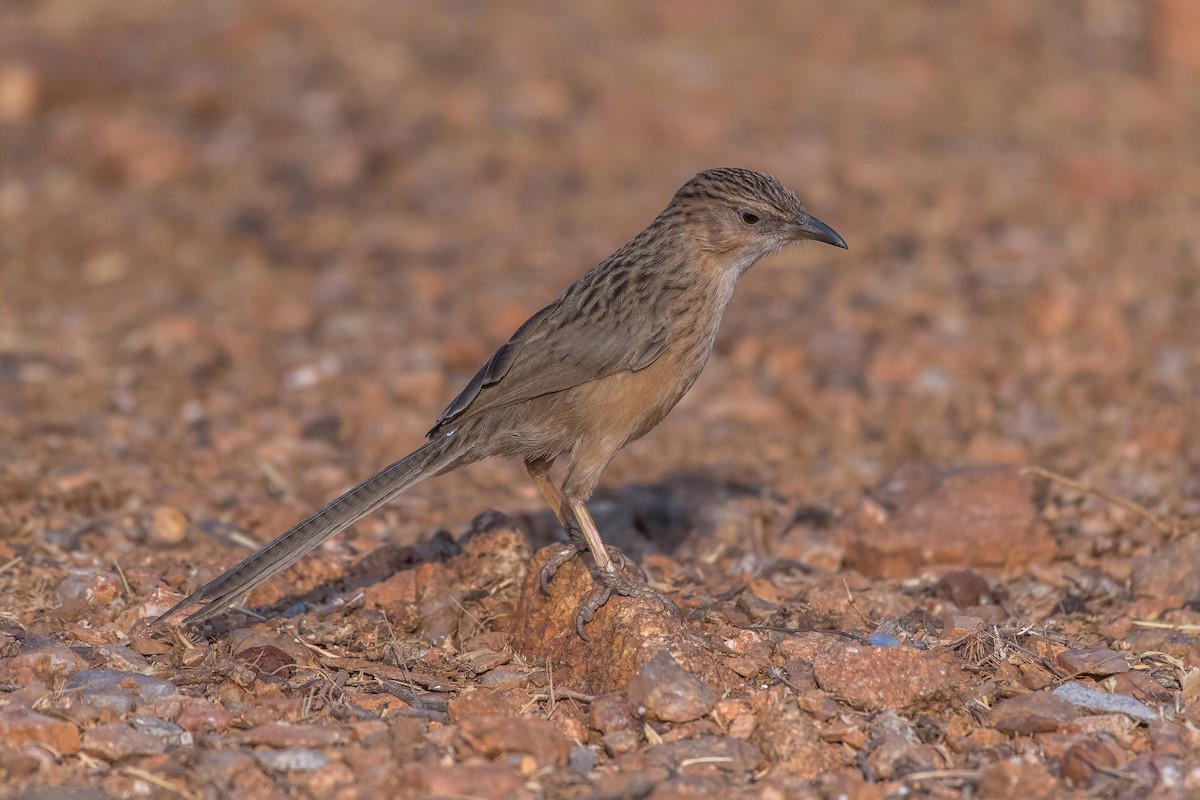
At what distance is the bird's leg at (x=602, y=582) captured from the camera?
18.6 feet

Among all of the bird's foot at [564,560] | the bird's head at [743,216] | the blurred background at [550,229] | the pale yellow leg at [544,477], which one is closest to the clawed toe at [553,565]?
the bird's foot at [564,560]

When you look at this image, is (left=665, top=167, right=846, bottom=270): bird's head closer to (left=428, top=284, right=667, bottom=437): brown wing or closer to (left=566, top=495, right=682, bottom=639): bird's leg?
(left=428, top=284, right=667, bottom=437): brown wing

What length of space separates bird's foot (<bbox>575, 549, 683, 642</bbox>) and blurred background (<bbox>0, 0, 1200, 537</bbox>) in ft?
7.01

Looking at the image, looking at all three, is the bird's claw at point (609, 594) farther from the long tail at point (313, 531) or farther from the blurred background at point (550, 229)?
the blurred background at point (550, 229)

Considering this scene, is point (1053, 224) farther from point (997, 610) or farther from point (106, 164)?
point (106, 164)

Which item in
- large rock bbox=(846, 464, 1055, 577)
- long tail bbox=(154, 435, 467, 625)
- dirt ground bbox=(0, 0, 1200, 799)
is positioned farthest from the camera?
large rock bbox=(846, 464, 1055, 577)

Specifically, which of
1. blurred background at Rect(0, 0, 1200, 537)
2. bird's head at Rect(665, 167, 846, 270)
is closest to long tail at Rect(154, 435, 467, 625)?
blurred background at Rect(0, 0, 1200, 537)

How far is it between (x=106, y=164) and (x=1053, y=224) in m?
8.47

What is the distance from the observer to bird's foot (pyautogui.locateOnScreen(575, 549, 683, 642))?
18.6ft

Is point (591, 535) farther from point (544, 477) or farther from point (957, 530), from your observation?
point (957, 530)

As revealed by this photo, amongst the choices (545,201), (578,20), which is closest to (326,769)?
(545,201)

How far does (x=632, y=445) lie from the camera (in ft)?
30.3

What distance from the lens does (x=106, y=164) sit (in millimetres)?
13133

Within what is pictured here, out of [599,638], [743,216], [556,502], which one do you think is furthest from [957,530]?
[599,638]
